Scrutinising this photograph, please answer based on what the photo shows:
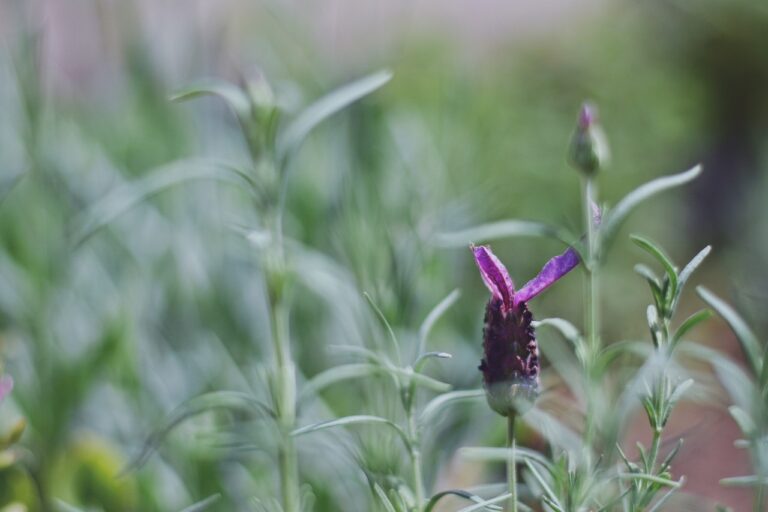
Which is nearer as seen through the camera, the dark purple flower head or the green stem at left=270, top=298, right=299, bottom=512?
the dark purple flower head

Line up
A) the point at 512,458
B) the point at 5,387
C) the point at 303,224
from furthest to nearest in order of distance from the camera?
the point at 303,224 → the point at 5,387 → the point at 512,458

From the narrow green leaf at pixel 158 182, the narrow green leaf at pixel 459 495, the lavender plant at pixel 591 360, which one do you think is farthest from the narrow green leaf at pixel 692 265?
the narrow green leaf at pixel 158 182

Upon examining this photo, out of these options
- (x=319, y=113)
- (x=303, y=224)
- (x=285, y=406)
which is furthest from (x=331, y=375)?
(x=303, y=224)

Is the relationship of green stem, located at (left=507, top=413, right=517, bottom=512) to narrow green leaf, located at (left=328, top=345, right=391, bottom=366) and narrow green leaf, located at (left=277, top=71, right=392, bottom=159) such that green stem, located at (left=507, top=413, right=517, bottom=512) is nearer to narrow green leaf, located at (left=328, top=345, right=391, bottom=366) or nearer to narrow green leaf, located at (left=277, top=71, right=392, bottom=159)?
narrow green leaf, located at (left=328, top=345, right=391, bottom=366)

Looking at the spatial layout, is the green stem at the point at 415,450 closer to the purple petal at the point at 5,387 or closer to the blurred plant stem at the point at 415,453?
the blurred plant stem at the point at 415,453

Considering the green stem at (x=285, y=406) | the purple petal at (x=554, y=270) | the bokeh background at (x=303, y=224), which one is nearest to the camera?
the purple petal at (x=554, y=270)

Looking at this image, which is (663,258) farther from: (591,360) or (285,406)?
(285,406)

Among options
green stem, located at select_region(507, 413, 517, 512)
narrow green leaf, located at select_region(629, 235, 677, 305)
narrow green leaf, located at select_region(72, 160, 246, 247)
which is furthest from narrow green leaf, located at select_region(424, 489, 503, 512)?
narrow green leaf, located at select_region(72, 160, 246, 247)
